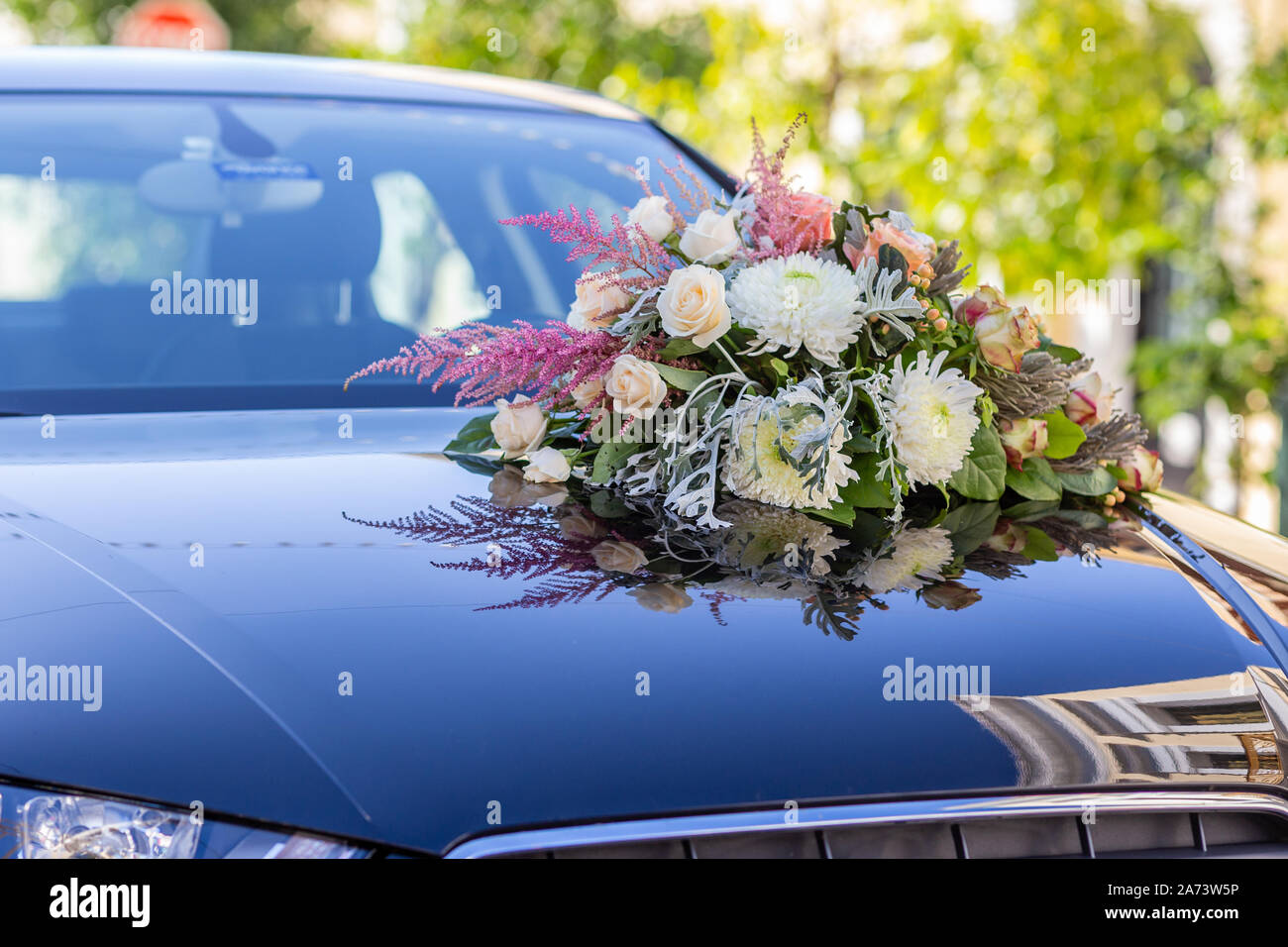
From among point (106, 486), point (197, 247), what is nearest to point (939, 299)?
point (106, 486)

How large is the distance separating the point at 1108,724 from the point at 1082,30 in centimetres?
518

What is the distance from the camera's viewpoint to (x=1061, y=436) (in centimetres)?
209

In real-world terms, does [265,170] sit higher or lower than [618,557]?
higher

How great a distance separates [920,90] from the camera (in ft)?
20.3

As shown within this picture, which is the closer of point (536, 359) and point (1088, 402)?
point (536, 359)

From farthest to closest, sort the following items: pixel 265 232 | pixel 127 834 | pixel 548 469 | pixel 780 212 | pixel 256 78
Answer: pixel 256 78
pixel 265 232
pixel 780 212
pixel 548 469
pixel 127 834

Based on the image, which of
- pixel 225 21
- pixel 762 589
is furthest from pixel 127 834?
pixel 225 21

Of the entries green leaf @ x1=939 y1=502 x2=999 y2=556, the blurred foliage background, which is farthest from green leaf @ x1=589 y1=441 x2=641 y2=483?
the blurred foliage background

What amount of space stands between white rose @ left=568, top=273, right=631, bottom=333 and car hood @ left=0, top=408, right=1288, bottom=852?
1.57 feet

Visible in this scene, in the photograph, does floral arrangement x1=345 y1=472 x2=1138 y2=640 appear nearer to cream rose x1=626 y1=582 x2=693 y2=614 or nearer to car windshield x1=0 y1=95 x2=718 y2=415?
cream rose x1=626 y1=582 x2=693 y2=614

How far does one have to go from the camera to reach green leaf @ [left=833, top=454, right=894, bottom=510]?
184cm

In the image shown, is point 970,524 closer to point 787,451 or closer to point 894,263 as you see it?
point 787,451

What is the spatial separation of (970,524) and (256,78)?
5.81ft

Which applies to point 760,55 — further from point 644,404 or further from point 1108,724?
Result: point 1108,724
